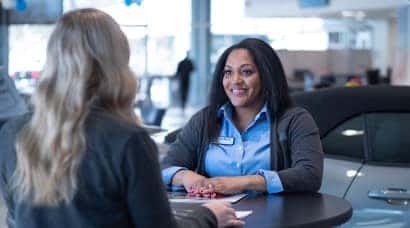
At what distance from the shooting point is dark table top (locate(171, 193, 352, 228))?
2.15 metres

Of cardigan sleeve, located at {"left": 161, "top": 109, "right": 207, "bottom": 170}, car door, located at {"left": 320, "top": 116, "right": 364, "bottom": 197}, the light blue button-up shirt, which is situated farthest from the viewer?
car door, located at {"left": 320, "top": 116, "right": 364, "bottom": 197}

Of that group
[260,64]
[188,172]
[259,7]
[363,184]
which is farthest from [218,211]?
[259,7]

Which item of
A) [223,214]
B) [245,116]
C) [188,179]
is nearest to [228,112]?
[245,116]

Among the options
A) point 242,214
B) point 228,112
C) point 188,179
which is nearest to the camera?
point 242,214

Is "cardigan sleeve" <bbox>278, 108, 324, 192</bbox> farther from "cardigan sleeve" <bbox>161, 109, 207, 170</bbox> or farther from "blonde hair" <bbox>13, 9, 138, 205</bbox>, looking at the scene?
"blonde hair" <bbox>13, 9, 138, 205</bbox>

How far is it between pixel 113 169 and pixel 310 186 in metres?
1.14

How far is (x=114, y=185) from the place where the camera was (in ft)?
5.29

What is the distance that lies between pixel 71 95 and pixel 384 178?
6.85 feet

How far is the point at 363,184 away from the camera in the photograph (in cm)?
339

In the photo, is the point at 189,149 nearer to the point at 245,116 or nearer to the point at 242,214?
the point at 245,116

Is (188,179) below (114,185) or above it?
below

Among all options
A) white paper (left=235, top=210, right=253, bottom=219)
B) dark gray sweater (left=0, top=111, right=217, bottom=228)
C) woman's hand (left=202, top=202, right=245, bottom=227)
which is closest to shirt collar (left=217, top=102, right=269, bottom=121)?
white paper (left=235, top=210, right=253, bottom=219)

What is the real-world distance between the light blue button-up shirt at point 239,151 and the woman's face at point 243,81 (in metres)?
0.06

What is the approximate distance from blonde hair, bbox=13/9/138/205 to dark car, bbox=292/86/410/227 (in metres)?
1.92
